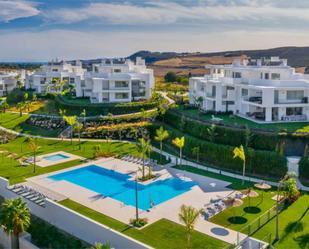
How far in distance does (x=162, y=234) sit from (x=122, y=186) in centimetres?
1013

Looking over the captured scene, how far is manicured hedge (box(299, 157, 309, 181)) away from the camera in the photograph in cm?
3334

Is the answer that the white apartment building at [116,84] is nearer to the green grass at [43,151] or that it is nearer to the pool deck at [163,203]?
the green grass at [43,151]

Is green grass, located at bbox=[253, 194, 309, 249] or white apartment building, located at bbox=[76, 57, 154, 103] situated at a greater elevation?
white apartment building, located at bbox=[76, 57, 154, 103]

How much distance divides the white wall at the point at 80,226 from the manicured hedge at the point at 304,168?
19393 mm

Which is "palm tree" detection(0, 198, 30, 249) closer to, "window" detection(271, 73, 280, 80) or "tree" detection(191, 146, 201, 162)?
"tree" detection(191, 146, 201, 162)

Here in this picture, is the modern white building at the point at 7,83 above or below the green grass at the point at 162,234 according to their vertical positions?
above

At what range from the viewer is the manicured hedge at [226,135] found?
3700 cm

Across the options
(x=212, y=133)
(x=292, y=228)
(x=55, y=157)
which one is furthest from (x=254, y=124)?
(x=55, y=157)

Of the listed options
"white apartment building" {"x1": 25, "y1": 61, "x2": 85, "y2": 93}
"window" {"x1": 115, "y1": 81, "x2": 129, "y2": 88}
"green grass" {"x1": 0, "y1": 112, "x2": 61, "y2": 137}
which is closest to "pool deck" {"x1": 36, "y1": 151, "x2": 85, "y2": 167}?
"green grass" {"x1": 0, "y1": 112, "x2": 61, "y2": 137}

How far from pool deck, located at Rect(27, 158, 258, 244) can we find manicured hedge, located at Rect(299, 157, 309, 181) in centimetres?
727

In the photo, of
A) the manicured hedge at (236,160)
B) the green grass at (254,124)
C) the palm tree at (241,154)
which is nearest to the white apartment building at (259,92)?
the green grass at (254,124)

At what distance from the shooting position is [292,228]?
956 inches

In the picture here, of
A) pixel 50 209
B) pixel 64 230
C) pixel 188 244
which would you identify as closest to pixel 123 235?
pixel 188 244

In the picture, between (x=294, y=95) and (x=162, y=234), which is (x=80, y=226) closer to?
(x=162, y=234)
